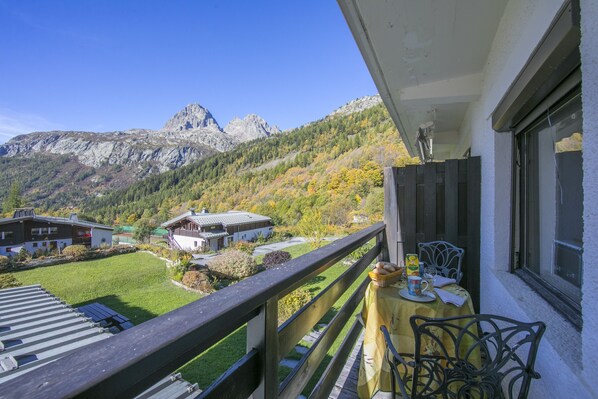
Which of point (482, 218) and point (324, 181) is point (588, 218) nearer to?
point (482, 218)

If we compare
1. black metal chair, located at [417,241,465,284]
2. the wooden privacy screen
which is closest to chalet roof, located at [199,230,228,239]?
the wooden privacy screen

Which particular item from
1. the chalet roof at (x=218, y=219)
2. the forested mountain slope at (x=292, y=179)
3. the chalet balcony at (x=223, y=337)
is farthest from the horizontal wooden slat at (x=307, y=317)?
the chalet roof at (x=218, y=219)

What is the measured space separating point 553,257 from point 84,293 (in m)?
21.1

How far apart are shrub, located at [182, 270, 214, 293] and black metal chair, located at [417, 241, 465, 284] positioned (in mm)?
12676

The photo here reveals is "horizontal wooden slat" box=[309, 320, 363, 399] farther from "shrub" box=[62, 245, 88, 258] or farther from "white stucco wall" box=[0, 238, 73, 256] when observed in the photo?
"white stucco wall" box=[0, 238, 73, 256]

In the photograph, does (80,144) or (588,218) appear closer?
(588,218)

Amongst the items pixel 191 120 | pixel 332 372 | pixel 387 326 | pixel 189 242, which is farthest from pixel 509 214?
pixel 191 120

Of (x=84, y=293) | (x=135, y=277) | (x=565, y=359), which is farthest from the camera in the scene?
(x=135, y=277)

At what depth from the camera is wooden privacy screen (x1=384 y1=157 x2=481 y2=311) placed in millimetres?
2531

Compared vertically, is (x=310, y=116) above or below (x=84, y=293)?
above

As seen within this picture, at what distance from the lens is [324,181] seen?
1150 inches

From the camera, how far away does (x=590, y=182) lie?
0.73m

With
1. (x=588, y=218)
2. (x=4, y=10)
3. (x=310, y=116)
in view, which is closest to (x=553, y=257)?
(x=588, y=218)

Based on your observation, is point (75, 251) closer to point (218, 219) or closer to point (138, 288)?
point (218, 219)
